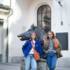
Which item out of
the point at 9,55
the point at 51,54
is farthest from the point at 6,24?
the point at 51,54

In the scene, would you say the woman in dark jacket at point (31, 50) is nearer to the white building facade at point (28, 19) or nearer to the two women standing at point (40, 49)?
the two women standing at point (40, 49)

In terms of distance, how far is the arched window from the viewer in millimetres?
24562

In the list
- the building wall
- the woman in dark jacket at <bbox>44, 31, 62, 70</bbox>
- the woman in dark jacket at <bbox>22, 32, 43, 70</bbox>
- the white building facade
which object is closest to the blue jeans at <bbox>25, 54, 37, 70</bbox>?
the woman in dark jacket at <bbox>22, 32, 43, 70</bbox>

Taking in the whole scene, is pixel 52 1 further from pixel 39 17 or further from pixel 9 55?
pixel 9 55

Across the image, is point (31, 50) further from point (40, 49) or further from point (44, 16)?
point (44, 16)

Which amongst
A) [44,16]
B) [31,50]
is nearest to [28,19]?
[44,16]

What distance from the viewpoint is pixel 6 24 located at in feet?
79.6

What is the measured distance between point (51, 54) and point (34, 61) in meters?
0.76

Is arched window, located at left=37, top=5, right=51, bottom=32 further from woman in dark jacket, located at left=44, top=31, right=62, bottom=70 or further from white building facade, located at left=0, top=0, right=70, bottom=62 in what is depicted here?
woman in dark jacket, located at left=44, top=31, right=62, bottom=70

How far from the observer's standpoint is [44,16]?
81.6 ft

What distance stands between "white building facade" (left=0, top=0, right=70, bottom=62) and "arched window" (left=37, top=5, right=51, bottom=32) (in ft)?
0.74

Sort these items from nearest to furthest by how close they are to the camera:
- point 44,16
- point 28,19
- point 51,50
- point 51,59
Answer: point 51,50 < point 51,59 < point 44,16 < point 28,19

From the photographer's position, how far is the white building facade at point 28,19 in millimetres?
21469

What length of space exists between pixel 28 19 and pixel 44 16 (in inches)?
46.3
